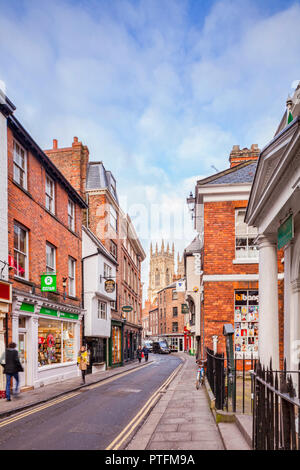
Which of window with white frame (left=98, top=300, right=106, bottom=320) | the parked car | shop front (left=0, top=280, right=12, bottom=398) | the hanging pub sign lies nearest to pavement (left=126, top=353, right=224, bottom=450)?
shop front (left=0, top=280, right=12, bottom=398)

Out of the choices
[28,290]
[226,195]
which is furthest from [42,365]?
[226,195]

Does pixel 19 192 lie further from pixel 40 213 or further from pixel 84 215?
pixel 84 215

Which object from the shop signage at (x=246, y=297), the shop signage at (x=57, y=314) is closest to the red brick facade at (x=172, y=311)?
the shop signage at (x=57, y=314)

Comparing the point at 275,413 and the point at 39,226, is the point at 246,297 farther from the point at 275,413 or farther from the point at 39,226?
the point at 275,413

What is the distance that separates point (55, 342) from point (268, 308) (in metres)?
11.9

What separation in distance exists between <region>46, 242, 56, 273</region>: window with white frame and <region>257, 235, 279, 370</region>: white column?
1088cm

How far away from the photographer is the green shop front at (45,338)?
1544 cm

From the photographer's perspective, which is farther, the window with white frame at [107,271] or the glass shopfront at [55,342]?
the window with white frame at [107,271]

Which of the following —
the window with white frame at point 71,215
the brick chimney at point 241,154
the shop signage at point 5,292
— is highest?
the brick chimney at point 241,154

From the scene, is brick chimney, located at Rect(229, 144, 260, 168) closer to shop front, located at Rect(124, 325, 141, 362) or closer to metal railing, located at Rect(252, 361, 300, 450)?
metal railing, located at Rect(252, 361, 300, 450)

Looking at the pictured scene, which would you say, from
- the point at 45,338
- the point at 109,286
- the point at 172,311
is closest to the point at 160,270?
the point at 172,311

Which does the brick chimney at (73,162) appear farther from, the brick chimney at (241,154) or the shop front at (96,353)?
the brick chimney at (241,154)

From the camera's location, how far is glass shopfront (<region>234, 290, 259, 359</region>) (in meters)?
16.5
